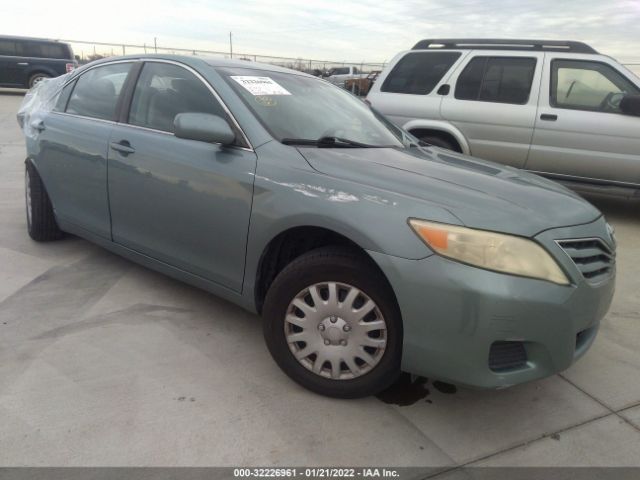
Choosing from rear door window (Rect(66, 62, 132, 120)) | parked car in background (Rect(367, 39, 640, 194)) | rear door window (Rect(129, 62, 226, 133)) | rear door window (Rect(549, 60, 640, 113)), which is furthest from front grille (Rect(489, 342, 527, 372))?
rear door window (Rect(549, 60, 640, 113))

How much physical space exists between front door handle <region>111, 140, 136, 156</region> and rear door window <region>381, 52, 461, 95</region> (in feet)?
13.8

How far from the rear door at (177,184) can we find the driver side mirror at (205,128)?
8 centimetres

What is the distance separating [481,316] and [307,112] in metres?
1.65

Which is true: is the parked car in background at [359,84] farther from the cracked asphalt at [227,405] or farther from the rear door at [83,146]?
the cracked asphalt at [227,405]

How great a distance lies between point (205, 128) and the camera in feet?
8.89

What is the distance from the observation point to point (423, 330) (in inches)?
85.1

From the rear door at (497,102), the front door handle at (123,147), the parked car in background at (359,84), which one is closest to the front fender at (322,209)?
the front door handle at (123,147)

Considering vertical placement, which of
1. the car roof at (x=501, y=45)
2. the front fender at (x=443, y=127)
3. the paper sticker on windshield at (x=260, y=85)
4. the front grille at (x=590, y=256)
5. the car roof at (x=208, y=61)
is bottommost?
the front fender at (x=443, y=127)

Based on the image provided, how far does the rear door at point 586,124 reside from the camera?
561 cm

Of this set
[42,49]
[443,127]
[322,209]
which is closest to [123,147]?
[322,209]

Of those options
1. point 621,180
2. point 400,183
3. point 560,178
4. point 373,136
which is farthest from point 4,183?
point 621,180

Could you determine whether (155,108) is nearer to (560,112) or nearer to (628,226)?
(560,112)

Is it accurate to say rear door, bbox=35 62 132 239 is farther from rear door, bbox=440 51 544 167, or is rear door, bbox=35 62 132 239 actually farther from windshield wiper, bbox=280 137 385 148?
rear door, bbox=440 51 544 167

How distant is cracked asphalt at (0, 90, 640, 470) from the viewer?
2.14 m
